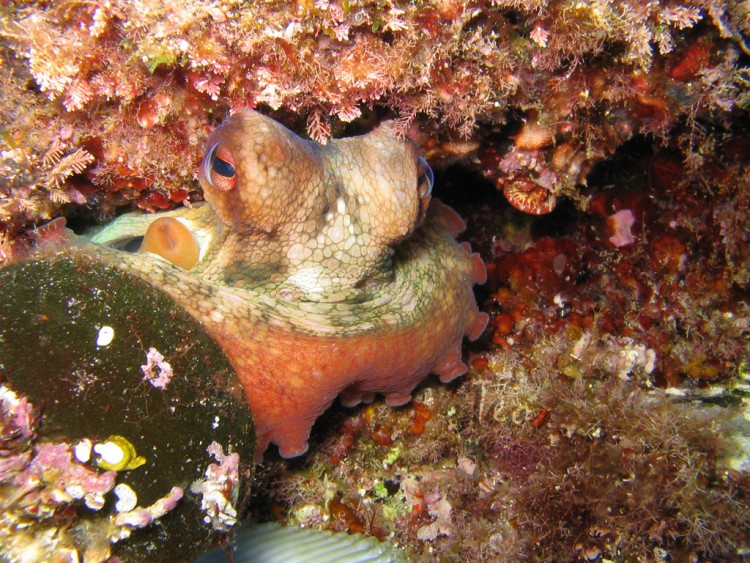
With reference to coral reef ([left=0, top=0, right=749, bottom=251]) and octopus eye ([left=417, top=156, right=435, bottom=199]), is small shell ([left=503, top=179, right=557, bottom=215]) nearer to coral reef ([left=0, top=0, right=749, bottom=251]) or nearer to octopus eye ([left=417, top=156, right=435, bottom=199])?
coral reef ([left=0, top=0, right=749, bottom=251])

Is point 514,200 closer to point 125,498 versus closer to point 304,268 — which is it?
point 304,268

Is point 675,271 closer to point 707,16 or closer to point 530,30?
point 707,16

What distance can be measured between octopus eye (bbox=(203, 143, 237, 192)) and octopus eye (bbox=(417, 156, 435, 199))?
1403 mm

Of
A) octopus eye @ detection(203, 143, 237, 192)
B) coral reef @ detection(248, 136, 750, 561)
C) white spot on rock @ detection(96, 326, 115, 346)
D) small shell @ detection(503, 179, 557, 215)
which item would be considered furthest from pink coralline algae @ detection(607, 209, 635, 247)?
white spot on rock @ detection(96, 326, 115, 346)

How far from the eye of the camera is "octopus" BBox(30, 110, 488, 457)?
10.1ft

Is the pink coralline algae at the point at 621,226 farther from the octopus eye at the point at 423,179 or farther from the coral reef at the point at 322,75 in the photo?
the octopus eye at the point at 423,179

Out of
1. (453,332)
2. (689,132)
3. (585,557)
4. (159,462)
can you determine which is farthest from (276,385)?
(689,132)

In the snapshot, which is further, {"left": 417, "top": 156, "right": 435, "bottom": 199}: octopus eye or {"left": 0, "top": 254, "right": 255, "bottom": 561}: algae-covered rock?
{"left": 417, "top": 156, "right": 435, "bottom": 199}: octopus eye

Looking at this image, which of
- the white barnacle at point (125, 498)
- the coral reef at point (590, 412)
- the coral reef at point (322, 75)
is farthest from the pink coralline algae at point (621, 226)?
the white barnacle at point (125, 498)

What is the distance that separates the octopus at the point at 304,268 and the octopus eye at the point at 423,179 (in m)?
0.01

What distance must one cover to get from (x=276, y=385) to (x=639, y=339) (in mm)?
3868

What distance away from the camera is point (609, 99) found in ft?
11.6

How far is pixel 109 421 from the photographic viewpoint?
2.32 meters

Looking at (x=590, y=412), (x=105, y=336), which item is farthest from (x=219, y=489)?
(x=590, y=412)
